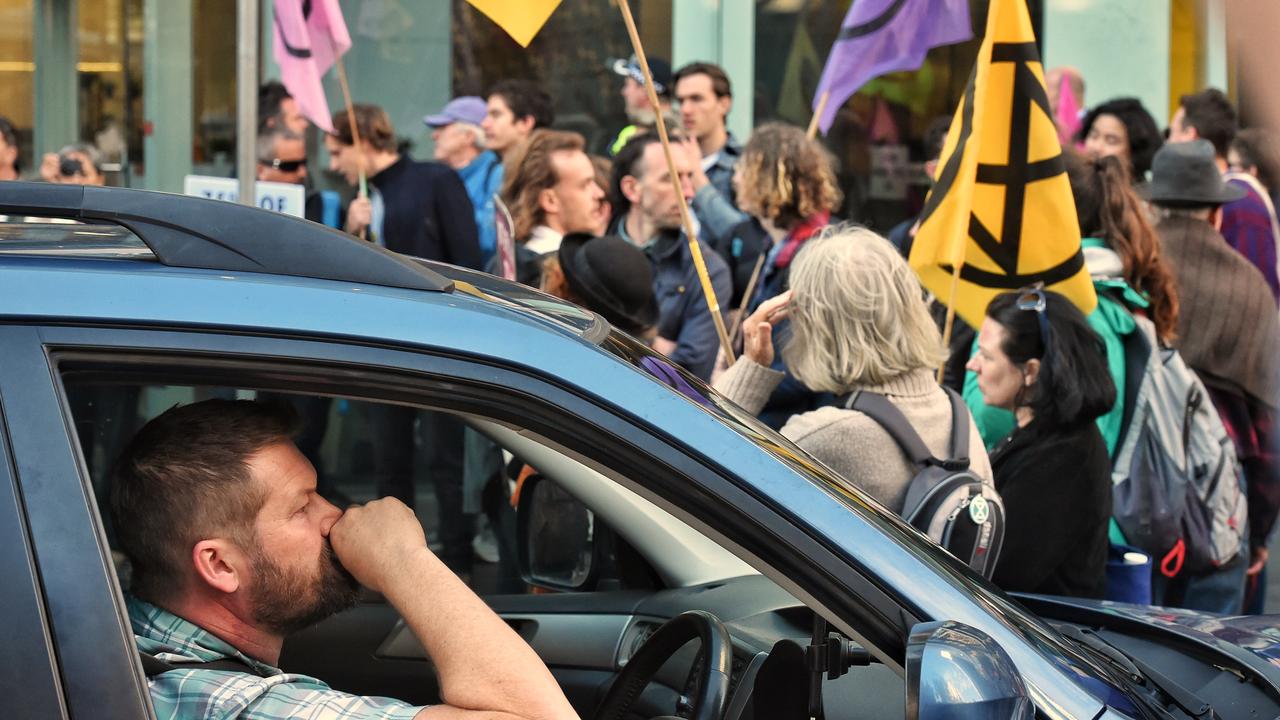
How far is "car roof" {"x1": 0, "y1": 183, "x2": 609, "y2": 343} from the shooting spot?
1.61 meters

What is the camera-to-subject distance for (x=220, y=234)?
1.71m

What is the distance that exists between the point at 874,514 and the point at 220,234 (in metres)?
0.88

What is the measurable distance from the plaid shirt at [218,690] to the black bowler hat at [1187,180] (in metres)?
4.35

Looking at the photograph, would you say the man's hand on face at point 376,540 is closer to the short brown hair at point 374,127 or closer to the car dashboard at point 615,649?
the car dashboard at point 615,649

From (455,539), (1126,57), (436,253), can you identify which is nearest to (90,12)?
(436,253)

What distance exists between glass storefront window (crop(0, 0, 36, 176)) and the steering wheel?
423 inches

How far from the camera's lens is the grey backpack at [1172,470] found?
4680 mm

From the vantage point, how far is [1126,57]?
1067 cm

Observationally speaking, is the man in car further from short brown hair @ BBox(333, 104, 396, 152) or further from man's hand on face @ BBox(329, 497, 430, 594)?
short brown hair @ BBox(333, 104, 396, 152)

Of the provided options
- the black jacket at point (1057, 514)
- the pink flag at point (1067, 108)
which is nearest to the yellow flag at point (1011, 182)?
the black jacket at point (1057, 514)

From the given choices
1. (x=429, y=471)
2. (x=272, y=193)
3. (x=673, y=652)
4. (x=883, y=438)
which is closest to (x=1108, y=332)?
(x=883, y=438)

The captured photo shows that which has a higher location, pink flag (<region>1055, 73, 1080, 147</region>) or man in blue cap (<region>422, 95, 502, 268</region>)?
pink flag (<region>1055, 73, 1080, 147</region>)

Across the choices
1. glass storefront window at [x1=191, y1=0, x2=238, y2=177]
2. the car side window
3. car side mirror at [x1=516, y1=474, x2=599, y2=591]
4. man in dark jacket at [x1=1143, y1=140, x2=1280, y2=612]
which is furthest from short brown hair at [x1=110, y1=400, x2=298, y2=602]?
glass storefront window at [x1=191, y1=0, x2=238, y2=177]

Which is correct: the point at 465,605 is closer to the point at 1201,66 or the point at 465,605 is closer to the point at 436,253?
the point at 436,253
